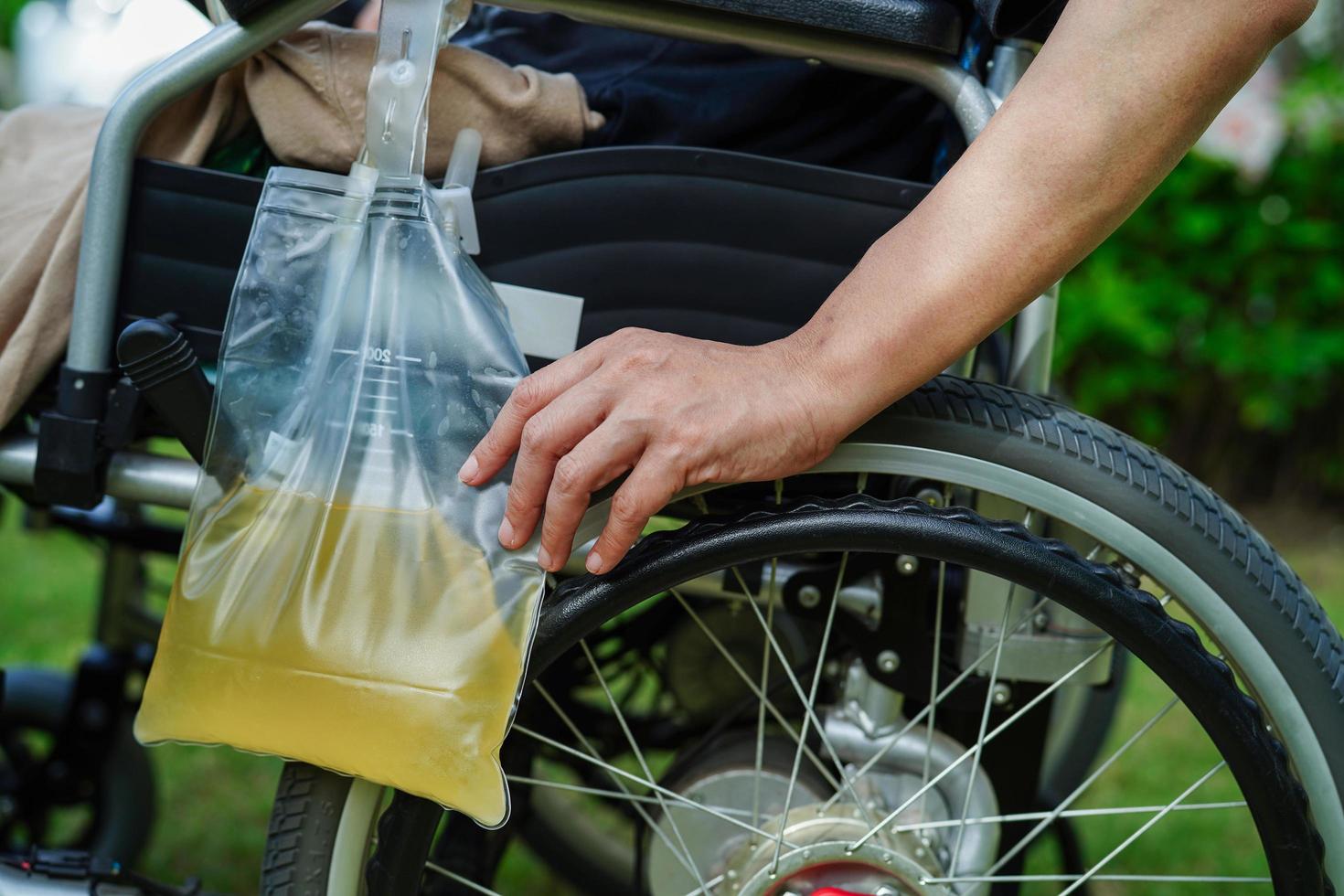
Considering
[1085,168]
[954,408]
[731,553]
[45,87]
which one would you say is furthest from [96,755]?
[45,87]

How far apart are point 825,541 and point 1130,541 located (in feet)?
0.74

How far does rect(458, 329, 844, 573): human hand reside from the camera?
754 mm

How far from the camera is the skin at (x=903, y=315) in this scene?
2.40 feet

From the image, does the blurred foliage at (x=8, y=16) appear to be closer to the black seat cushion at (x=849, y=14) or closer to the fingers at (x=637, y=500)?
the black seat cushion at (x=849, y=14)

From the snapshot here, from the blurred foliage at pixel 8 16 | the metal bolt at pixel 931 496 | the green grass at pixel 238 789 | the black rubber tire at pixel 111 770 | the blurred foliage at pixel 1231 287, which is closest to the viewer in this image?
the metal bolt at pixel 931 496

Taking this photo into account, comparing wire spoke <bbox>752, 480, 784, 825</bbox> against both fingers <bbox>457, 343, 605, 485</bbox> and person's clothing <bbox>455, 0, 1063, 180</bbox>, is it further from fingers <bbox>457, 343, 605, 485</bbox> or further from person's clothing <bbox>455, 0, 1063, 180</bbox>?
person's clothing <bbox>455, 0, 1063, 180</bbox>

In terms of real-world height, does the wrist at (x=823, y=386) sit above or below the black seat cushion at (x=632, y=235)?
below

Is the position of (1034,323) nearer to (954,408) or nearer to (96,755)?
(954,408)

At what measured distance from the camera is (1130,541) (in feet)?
2.66

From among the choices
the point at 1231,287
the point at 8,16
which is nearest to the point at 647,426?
the point at 1231,287

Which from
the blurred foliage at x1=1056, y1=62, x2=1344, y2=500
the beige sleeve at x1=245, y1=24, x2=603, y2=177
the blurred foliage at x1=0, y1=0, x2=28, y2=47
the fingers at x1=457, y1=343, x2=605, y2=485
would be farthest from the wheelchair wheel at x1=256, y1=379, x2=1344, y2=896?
the blurred foliage at x1=0, y1=0, x2=28, y2=47

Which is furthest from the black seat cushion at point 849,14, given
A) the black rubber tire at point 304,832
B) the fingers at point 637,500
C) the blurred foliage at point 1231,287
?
the blurred foliage at point 1231,287

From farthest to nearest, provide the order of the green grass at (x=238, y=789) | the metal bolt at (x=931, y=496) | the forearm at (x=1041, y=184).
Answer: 1. the green grass at (x=238, y=789)
2. the metal bolt at (x=931, y=496)
3. the forearm at (x=1041, y=184)

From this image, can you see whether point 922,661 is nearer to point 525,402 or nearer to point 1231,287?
point 525,402
